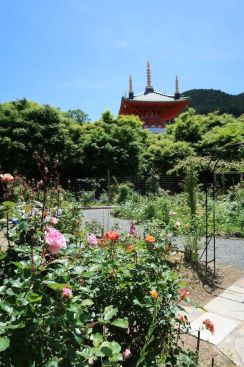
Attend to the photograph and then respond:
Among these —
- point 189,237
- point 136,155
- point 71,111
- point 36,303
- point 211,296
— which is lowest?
point 211,296

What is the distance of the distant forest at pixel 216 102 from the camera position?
117ft

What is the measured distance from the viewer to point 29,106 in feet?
57.7

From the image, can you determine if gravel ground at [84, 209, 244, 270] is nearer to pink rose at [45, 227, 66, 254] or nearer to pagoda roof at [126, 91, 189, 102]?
pink rose at [45, 227, 66, 254]

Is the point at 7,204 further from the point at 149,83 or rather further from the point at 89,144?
the point at 149,83

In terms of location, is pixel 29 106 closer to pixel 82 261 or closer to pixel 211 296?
pixel 211 296

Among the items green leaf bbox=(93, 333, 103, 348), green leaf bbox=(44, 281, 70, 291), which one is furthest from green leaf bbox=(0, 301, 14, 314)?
green leaf bbox=(93, 333, 103, 348)

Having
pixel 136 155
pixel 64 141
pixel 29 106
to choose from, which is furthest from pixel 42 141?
pixel 136 155

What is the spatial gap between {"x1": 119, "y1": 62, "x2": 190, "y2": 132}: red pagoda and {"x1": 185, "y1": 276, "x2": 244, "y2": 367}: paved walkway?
26316 mm

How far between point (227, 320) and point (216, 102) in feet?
129

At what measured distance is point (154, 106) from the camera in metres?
30.5

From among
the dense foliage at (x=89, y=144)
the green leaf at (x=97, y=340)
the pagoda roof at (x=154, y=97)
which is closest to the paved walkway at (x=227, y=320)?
the green leaf at (x=97, y=340)

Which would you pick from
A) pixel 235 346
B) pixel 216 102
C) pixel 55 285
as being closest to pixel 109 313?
pixel 55 285

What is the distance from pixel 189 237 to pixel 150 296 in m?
3.51

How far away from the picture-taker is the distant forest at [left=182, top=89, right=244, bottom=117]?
→ 1406 inches
